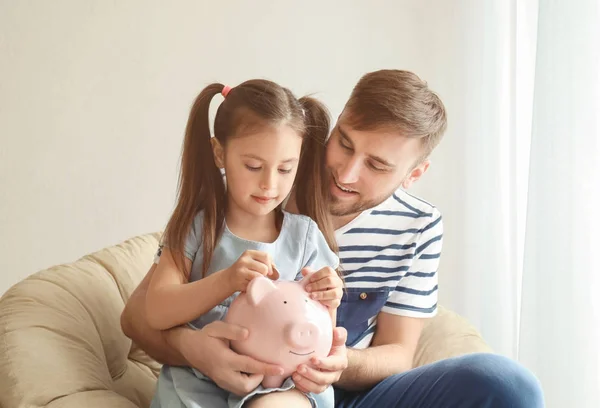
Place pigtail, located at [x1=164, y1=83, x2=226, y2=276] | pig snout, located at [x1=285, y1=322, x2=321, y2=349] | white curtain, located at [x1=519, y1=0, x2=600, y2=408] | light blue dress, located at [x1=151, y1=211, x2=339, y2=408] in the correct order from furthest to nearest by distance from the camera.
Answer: white curtain, located at [x1=519, y1=0, x2=600, y2=408] → pigtail, located at [x1=164, y1=83, x2=226, y2=276] → light blue dress, located at [x1=151, y1=211, x2=339, y2=408] → pig snout, located at [x1=285, y1=322, x2=321, y2=349]

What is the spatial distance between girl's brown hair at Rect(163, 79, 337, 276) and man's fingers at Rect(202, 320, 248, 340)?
0.59 feet

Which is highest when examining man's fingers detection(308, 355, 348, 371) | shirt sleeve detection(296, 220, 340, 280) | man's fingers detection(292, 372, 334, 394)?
shirt sleeve detection(296, 220, 340, 280)

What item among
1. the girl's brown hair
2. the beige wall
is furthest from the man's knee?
the beige wall

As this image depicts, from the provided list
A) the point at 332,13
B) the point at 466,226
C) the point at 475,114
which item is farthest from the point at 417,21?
the point at 466,226

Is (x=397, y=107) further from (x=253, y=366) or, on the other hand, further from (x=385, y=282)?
(x=253, y=366)

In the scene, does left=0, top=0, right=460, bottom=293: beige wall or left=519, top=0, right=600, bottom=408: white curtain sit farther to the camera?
left=0, top=0, right=460, bottom=293: beige wall

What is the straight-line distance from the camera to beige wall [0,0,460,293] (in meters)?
3.24

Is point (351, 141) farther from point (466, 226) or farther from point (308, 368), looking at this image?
point (466, 226)

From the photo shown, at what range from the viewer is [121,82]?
3.29m

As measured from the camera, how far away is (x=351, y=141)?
186 centimetres

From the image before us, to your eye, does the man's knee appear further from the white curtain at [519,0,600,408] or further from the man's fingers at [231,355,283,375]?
the white curtain at [519,0,600,408]

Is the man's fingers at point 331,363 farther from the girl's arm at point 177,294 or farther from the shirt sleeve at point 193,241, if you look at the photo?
the shirt sleeve at point 193,241

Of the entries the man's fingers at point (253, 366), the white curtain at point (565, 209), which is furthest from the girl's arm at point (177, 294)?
the white curtain at point (565, 209)

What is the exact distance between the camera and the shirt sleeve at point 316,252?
5.74 feet
